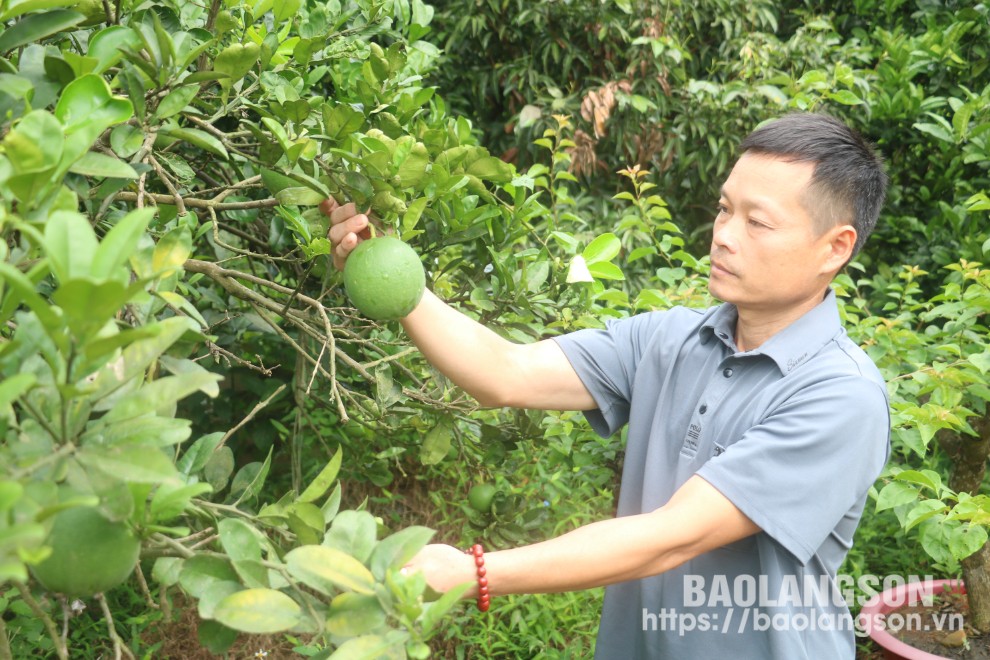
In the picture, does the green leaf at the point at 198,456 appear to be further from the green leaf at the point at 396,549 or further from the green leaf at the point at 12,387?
the green leaf at the point at 12,387

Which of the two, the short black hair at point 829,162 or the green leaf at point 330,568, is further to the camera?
the short black hair at point 829,162

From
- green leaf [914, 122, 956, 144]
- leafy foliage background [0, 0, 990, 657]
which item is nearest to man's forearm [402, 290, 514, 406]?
leafy foliage background [0, 0, 990, 657]

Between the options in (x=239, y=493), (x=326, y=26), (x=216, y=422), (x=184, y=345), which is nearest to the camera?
(x=184, y=345)

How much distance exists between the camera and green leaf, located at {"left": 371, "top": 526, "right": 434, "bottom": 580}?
1020mm

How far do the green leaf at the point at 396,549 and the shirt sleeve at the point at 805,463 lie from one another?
2.18ft

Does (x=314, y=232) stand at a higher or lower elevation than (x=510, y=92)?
higher

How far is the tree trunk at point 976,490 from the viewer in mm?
2707

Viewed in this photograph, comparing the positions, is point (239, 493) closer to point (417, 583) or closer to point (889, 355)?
point (417, 583)

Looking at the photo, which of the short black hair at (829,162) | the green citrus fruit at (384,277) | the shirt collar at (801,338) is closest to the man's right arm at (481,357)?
the green citrus fruit at (384,277)

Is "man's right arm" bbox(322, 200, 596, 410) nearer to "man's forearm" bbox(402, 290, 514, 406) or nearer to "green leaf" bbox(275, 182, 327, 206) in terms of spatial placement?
"man's forearm" bbox(402, 290, 514, 406)

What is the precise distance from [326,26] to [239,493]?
0.98m

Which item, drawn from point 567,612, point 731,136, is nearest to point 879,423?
point 567,612

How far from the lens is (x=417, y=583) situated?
0.97 m

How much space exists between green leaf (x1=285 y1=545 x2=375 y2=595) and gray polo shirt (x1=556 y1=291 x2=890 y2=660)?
2.38 feet
